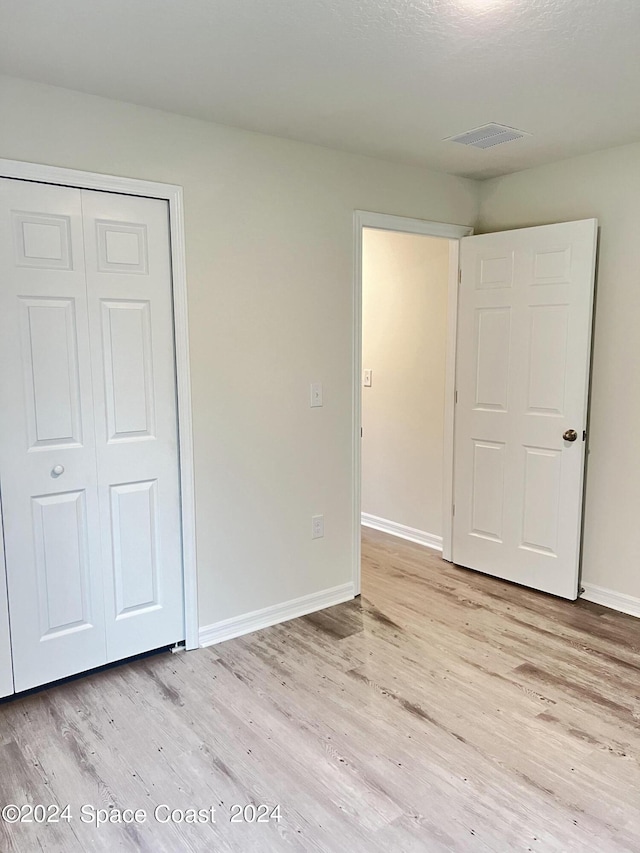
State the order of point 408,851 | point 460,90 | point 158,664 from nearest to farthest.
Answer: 1. point 408,851
2. point 460,90
3. point 158,664

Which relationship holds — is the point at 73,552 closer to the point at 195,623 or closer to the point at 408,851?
the point at 195,623

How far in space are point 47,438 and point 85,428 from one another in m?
0.15

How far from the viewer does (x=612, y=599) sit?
337 cm

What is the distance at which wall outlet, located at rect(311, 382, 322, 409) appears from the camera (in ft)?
10.5

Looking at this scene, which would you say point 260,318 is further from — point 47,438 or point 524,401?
point 524,401

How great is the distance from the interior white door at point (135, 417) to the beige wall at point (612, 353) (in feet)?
7.23

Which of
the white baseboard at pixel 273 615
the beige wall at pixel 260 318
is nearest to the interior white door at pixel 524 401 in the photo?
the beige wall at pixel 260 318

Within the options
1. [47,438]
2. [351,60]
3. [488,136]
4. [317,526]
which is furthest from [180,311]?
[488,136]

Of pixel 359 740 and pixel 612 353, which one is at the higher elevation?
pixel 612 353

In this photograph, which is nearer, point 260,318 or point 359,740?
point 359,740

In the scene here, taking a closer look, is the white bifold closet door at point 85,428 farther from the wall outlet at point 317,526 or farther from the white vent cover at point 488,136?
the white vent cover at point 488,136

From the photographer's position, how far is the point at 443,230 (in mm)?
3654

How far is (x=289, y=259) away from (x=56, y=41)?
1.33 m

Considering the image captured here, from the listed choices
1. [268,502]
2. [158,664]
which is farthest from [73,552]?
[268,502]
